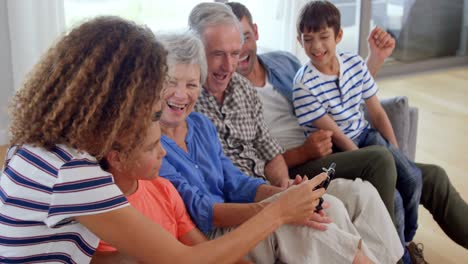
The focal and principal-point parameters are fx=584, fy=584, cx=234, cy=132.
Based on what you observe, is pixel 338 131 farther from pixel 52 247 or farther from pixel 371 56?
pixel 52 247

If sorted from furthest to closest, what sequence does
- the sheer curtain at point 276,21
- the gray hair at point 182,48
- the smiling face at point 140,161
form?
the sheer curtain at point 276,21
the gray hair at point 182,48
the smiling face at point 140,161

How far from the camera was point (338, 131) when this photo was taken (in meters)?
2.11

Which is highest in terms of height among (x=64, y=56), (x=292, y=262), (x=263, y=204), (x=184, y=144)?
(x=64, y=56)

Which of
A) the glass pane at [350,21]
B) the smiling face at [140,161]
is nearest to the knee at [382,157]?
the smiling face at [140,161]

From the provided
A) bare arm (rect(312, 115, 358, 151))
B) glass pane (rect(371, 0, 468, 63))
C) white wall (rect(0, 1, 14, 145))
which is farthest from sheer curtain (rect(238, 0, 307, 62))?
bare arm (rect(312, 115, 358, 151))

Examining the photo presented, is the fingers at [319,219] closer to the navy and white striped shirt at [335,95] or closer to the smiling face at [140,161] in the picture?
the smiling face at [140,161]

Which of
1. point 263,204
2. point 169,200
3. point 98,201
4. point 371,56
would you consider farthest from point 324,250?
point 371,56

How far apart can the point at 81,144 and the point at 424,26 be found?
469 cm

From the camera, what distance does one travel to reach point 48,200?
107cm

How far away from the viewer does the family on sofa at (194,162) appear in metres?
1.08

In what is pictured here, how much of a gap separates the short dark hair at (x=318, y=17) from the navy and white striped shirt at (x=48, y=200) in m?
1.22

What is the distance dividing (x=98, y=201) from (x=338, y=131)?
1.22 m

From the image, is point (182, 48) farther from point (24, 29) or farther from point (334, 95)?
point (24, 29)

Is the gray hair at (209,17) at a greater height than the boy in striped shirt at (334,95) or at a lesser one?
greater
